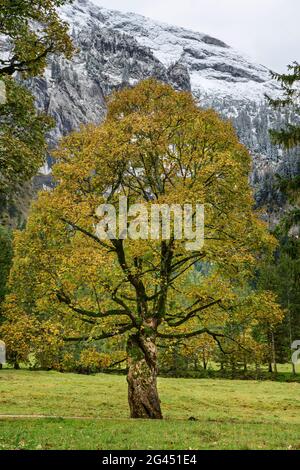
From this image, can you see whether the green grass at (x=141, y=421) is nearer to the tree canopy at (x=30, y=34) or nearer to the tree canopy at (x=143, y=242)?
the tree canopy at (x=143, y=242)

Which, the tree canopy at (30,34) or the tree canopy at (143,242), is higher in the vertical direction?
the tree canopy at (30,34)

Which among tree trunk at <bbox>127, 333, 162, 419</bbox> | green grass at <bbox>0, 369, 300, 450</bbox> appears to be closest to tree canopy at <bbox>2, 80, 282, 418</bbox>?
tree trunk at <bbox>127, 333, 162, 419</bbox>

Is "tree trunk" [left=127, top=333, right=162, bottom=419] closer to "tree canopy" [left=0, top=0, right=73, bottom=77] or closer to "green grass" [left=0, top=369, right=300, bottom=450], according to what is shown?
"green grass" [left=0, top=369, right=300, bottom=450]

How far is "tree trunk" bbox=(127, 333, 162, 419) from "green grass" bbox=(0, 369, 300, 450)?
1.22m

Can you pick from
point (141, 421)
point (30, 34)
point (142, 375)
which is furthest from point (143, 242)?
point (30, 34)

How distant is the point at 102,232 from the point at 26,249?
4061 mm

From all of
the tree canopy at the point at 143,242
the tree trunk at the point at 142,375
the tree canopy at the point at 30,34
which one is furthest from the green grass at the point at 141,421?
the tree canopy at the point at 30,34

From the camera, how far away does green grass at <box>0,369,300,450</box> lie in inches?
658

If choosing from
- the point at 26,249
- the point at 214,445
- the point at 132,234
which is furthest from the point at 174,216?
the point at 214,445

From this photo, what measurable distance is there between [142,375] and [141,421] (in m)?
2.50

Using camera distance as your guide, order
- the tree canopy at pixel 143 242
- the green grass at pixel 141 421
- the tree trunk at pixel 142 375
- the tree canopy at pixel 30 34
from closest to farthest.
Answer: the green grass at pixel 141 421
the tree canopy at pixel 30 34
the tree canopy at pixel 143 242
the tree trunk at pixel 142 375

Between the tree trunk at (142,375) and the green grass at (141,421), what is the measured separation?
122 centimetres

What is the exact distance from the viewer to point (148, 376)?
2533 cm

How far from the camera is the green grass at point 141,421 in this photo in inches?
658
